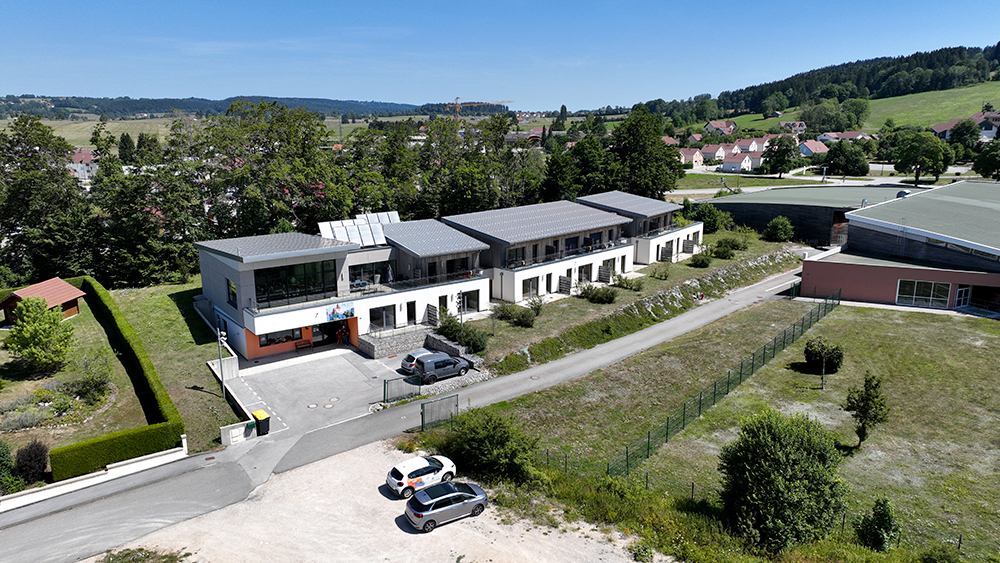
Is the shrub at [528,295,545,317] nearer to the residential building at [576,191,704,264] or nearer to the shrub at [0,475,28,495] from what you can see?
the residential building at [576,191,704,264]

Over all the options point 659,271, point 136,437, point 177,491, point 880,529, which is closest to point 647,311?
point 659,271

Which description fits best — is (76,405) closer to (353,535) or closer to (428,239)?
(353,535)

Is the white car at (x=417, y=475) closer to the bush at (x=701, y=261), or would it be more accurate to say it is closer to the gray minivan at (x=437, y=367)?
the gray minivan at (x=437, y=367)

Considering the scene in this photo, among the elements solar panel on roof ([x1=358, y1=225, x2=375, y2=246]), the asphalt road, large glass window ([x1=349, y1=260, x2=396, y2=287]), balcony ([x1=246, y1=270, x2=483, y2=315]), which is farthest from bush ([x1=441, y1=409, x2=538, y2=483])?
solar panel on roof ([x1=358, y1=225, x2=375, y2=246])

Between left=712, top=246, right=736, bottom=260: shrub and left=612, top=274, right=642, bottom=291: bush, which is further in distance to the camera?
left=712, top=246, right=736, bottom=260: shrub

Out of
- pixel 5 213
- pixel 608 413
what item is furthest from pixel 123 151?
pixel 608 413

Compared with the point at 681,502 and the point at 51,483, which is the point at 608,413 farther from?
the point at 51,483
